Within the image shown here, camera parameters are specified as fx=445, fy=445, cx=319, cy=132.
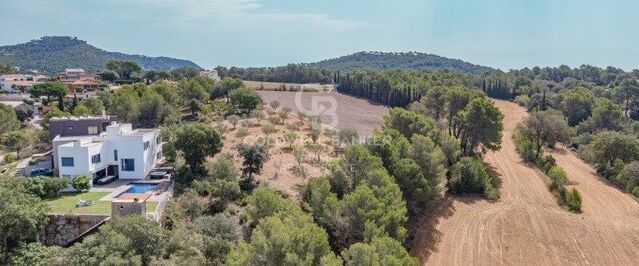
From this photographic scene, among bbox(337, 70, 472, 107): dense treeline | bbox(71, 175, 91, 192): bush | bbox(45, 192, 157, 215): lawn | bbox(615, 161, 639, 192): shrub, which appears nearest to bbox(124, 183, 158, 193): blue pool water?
bbox(45, 192, 157, 215): lawn

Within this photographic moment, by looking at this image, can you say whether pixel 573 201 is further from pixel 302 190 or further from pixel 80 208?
pixel 80 208

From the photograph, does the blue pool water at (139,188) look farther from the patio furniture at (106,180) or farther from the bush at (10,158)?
the bush at (10,158)

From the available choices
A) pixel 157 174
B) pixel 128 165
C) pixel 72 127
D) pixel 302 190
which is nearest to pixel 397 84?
pixel 302 190

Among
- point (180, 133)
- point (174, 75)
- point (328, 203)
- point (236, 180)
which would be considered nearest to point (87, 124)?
point (180, 133)

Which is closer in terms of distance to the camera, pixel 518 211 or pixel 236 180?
pixel 236 180

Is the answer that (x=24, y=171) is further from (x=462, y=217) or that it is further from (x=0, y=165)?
(x=462, y=217)

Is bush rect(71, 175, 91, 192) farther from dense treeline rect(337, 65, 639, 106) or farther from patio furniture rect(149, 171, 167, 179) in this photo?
dense treeline rect(337, 65, 639, 106)
